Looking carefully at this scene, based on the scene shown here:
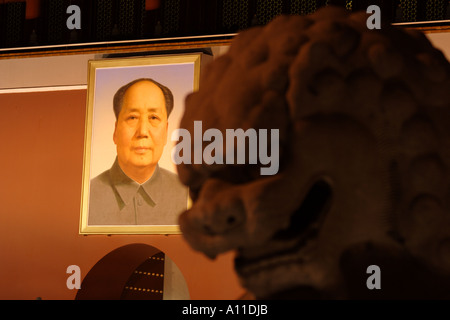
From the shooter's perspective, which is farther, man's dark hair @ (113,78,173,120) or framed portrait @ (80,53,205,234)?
man's dark hair @ (113,78,173,120)

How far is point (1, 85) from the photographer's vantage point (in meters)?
8.24

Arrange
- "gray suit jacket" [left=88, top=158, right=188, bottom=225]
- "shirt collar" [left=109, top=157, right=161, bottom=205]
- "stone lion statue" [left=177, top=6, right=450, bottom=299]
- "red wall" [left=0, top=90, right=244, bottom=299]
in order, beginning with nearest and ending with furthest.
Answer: "stone lion statue" [left=177, top=6, right=450, bottom=299]
"gray suit jacket" [left=88, top=158, right=188, bottom=225]
"shirt collar" [left=109, top=157, right=161, bottom=205]
"red wall" [left=0, top=90, right=244, bottom=299]

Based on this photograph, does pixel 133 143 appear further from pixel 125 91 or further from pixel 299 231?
pixel 299 231

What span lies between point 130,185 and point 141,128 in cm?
59

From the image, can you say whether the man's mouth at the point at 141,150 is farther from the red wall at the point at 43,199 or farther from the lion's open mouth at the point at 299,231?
the lion's open mouth at the point at 299,231

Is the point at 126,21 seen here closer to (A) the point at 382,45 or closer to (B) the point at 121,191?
(B) the point at 121,191

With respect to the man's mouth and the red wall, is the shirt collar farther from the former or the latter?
the red wall

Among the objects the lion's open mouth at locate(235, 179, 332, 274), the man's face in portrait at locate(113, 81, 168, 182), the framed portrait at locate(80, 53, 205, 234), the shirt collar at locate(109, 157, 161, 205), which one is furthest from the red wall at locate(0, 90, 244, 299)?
the lion's open mouth at locate(235, 179, 332, 274)

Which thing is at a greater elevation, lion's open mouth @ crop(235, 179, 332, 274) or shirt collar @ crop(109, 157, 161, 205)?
shirt collar @ crop(109, 157, 161, 205)

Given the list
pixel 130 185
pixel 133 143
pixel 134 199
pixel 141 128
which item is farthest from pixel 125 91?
pixel 134 199

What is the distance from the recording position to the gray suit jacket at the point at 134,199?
7410 millimetres

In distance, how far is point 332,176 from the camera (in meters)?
1.20

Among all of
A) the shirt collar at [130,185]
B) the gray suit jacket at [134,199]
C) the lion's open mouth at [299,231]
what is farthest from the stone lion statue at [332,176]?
the shirt collar at [130,185]

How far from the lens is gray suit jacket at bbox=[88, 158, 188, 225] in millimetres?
7410
